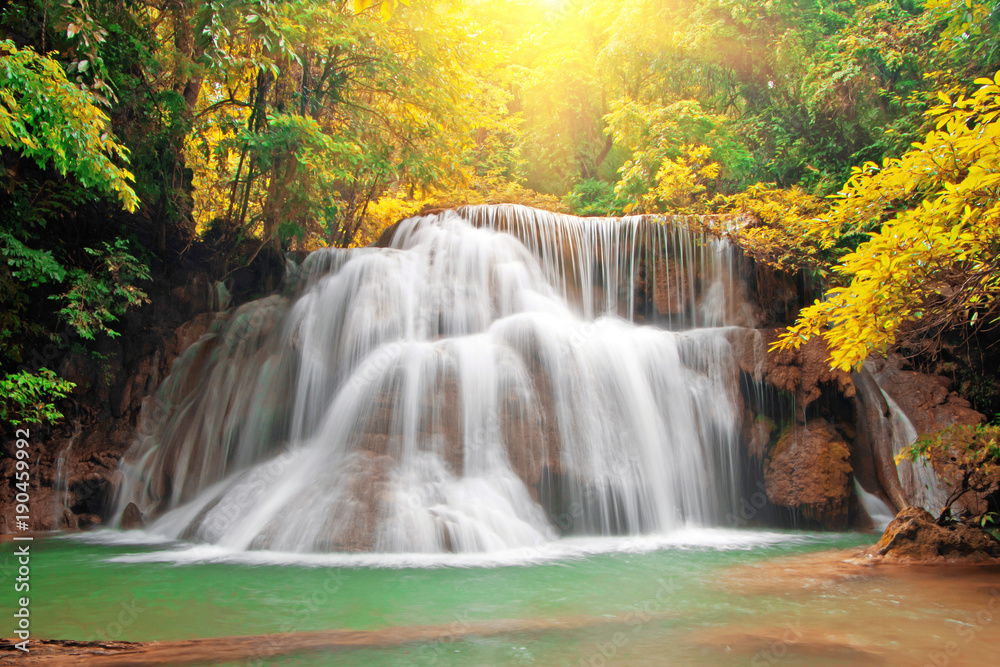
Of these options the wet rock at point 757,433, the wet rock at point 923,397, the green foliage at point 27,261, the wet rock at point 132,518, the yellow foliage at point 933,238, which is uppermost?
the green foliage at point 27,261

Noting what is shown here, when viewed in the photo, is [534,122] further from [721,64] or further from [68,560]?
[68,560]

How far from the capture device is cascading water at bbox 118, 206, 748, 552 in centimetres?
751

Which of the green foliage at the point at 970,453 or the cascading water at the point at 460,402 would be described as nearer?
the green foliage at the point at 970,453

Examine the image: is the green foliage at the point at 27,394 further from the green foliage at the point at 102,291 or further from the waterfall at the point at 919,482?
the waterfall at the point at 919,482

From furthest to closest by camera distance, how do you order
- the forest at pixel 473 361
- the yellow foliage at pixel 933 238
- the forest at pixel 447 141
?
1. the forest at pixel 447 141
2. the forest at pixel 473 361
3. the yellow foliage at pixel 933 238

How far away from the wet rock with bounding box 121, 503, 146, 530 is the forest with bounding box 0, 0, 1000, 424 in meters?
1.82

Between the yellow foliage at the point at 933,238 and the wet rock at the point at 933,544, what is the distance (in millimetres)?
2271

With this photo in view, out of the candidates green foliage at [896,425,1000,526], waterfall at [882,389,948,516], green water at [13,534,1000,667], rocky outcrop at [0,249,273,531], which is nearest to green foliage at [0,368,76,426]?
rocky outcrop at [0,249,273,531]

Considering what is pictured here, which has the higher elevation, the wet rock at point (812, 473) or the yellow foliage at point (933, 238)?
the yellow foliage at point (933, 238)

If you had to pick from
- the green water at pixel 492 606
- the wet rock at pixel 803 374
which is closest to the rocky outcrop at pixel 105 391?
the green water at pixel 492 606

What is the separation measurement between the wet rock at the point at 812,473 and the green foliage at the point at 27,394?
34.0ft

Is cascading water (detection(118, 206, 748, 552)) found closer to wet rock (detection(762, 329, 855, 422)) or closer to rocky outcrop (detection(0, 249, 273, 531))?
rocky outcrop (detection(0, 249, 273, 531))

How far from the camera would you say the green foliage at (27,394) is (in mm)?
8016

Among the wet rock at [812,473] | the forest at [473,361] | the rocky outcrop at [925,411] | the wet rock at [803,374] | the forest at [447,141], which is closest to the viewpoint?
the forest at [473,361]
